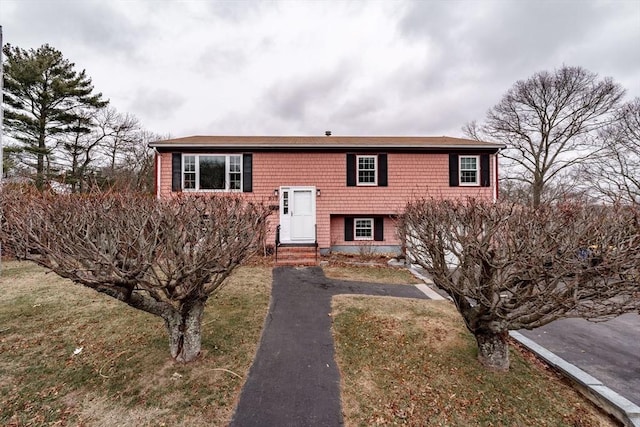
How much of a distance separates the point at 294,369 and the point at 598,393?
3.91 meters

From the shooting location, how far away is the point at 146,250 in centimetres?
312

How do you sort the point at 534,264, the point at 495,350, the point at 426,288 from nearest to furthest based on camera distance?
the point at 534,264, the point at 495,350, the point at 426,288

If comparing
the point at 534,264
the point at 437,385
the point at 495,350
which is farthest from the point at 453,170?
the point at 437,385

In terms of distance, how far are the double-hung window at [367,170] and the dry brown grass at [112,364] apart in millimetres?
7317

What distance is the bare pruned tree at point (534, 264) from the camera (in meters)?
2.99

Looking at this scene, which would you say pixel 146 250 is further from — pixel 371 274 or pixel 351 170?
pixel 351 170

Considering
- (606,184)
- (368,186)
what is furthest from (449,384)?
(606,184)

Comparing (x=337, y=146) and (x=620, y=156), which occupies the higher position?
(x=620, y=156)

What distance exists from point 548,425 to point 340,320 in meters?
3.24

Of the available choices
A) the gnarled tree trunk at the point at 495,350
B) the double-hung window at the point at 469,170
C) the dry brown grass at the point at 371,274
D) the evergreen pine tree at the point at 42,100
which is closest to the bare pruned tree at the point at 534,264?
the gnarled tree trunk at the point at 495,350

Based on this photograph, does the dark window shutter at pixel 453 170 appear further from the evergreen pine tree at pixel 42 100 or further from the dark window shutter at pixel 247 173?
the evergreen pine tree at pixel 42 100

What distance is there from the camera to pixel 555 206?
416 centimetres

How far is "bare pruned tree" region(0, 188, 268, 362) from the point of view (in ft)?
10.1

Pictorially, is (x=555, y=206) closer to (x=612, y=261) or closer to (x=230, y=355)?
(x=612, y=261)
